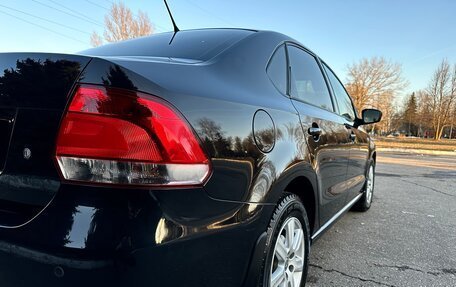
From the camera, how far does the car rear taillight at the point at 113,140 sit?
125 centimetres

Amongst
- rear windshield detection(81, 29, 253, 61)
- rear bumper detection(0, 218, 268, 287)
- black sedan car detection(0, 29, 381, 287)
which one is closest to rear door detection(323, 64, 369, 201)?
rear windshield detection(81, 29, 253, 61)

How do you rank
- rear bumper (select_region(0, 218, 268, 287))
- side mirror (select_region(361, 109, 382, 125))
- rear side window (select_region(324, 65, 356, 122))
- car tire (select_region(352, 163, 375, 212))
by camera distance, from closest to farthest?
rear bumper (select_region(0, 218, 268, 287)) < rear side window (select_region(324, 65, 356, 122)) < side mirror (select_region(361, 109, 382, 125)) < car tire (select_region(352, 163, 375, 212))

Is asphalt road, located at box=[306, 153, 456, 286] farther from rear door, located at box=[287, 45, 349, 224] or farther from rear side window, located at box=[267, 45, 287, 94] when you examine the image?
rear side window, located at box=[267, 45, 287, 94]

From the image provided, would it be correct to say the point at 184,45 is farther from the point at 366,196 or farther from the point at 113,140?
the point at 366,196

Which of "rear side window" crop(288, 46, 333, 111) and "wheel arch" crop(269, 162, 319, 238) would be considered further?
"rear side window" crop(288, 46, 333, 111)

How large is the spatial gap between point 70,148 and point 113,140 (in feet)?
0.49

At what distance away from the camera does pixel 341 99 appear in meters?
3.85

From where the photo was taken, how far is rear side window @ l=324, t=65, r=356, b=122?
142 inches

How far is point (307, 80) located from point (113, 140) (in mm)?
1939

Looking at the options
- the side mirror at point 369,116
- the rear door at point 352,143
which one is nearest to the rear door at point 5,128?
the rear door at point 352,143

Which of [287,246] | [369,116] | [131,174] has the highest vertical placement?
[369,116]

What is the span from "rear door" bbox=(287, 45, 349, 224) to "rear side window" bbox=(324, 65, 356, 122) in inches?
12.3

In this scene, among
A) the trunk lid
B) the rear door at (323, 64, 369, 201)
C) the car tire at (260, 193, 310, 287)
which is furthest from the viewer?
the rear door at (323, 64, 369, 201)

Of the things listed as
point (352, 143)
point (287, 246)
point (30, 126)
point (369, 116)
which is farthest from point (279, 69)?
point (369, 116)
